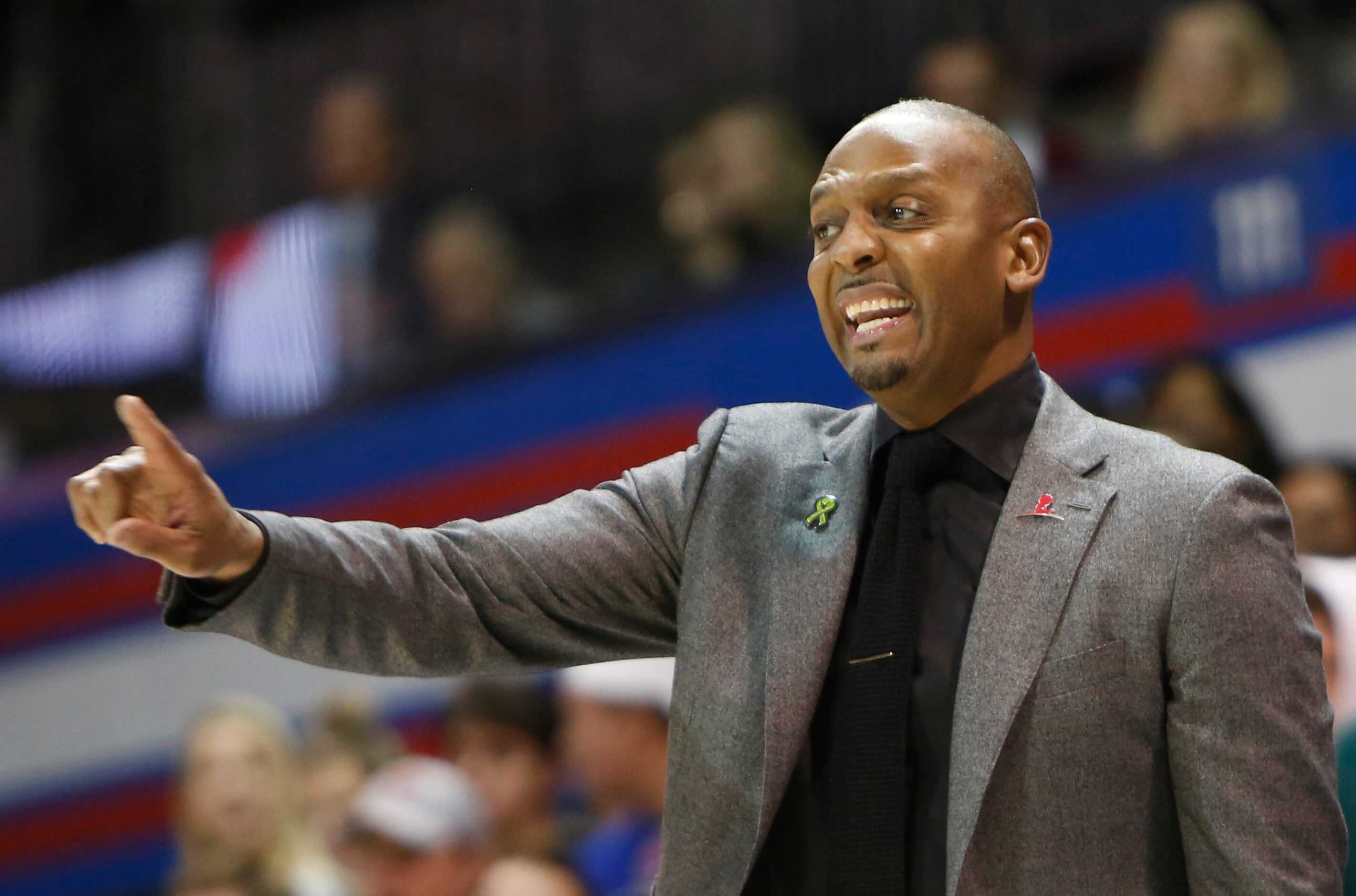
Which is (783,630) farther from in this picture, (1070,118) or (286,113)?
(286,113)

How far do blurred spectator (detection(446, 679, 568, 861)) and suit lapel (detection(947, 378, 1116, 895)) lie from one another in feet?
7.84

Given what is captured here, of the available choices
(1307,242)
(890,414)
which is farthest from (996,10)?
(890,414)

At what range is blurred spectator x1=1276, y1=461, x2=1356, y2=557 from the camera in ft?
11.4

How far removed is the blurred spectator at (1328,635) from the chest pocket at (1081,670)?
3.91 ft

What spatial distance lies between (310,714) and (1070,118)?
3024 millimetres

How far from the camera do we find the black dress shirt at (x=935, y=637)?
178 centimetres

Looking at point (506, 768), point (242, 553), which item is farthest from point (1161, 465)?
point (506, 768)

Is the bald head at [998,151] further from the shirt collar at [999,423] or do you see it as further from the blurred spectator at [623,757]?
the blurred spectator at [623,757]

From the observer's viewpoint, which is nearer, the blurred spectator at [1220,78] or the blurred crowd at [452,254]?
the blurred spectator at [1220,78]

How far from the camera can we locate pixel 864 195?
192 cm

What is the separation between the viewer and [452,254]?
237 inches

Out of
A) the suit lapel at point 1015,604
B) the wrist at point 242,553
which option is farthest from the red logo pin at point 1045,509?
the wrist at point 242,553

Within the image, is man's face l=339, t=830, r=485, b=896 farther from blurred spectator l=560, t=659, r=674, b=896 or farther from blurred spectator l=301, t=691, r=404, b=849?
blurred spectator l=301, t=691, r=404, b=849

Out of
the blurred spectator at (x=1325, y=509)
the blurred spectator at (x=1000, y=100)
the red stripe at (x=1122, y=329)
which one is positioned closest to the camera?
the blurred spectator at (x=1325, y=509)
